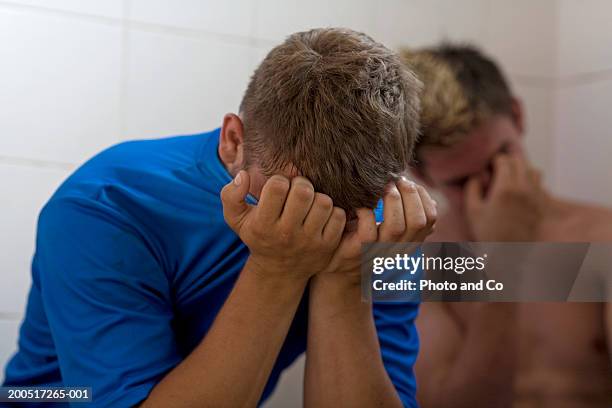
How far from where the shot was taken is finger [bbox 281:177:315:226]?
1.82ft

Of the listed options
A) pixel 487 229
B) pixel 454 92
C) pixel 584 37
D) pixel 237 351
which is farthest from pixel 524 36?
pixel 237 351

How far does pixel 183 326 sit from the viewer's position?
721 millimetres

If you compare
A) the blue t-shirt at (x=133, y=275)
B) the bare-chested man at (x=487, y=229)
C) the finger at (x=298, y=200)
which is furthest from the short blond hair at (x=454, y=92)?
the finger at (x=298, y=200)

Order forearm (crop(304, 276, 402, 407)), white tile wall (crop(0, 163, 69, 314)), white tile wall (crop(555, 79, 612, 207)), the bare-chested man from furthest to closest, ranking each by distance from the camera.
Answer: white tile wall (crop(555, 79, 612, 207)) < the bare-chested man < white tile wall (crop(0, 163, 69, 314)) < forearm (crop(304, 276, 402, 407))

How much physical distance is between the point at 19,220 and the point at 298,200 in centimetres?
34

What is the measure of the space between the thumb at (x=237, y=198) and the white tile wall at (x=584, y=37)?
2.35ft

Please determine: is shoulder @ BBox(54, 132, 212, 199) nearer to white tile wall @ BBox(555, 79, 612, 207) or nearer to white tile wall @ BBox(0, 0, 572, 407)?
white tile wall @ BBox(0, 0, 572, 407)

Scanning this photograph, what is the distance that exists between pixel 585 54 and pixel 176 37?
602 millimetres

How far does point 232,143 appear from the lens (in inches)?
24.7

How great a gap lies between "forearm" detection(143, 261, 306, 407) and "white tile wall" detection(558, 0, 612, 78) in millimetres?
691

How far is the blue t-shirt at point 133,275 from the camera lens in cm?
62

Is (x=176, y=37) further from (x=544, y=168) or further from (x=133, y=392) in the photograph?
(x=544, y=168)

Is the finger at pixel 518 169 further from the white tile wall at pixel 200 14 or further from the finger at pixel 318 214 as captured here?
the finger at pixel 318 214

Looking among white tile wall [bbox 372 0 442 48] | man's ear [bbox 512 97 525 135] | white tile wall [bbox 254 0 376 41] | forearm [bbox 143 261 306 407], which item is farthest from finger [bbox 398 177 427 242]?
man's ear [bbox 512 97 525 135]
